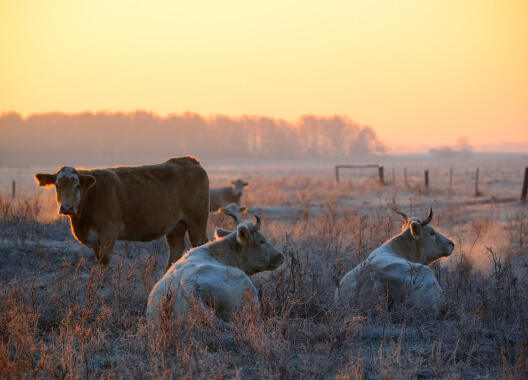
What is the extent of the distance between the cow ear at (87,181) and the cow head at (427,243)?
431 cm

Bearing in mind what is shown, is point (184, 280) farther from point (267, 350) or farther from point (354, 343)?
point (354, 343)

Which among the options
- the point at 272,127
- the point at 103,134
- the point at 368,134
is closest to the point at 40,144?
the point at 103,134

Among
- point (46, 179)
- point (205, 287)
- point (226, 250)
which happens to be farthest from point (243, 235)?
point (46, 179)

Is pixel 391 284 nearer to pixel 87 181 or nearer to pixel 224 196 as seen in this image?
pixel 87 181

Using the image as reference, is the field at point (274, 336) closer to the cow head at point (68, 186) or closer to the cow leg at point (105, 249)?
the cow leg at point (105, 249)

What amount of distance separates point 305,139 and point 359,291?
457 ft

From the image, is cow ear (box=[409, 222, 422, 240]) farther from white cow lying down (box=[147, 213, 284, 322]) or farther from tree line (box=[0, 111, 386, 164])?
tree line (box=[0, 111, 386, 164])

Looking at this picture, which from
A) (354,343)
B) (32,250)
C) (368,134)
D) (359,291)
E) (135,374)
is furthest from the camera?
(368,134)

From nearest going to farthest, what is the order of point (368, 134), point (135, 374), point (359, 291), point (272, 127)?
point (135, 374) < point (359, 291) < point (272, 127) < point (368, 134)

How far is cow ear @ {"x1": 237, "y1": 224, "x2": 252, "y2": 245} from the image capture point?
649 centimetres

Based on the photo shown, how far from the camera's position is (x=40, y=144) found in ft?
393

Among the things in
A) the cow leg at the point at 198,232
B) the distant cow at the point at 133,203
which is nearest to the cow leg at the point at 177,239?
the distant cow at the point at 133,203

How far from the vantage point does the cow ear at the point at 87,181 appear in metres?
7.28

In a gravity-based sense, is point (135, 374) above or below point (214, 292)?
below
